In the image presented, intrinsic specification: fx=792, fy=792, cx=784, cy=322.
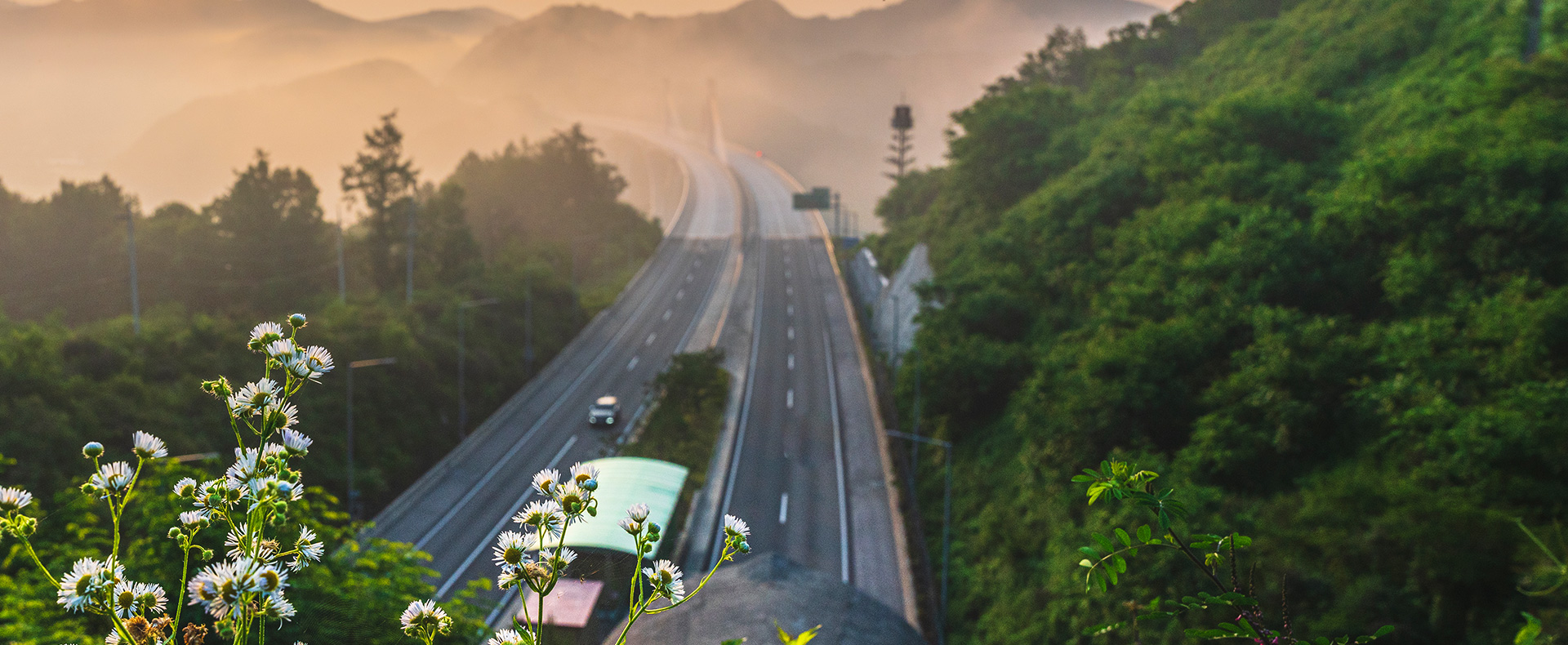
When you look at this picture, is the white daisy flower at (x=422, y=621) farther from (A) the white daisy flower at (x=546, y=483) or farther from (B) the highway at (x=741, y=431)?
(B) the highway at (x=741, y=431)

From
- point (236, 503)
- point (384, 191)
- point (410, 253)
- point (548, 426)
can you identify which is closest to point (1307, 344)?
point (236, 503)

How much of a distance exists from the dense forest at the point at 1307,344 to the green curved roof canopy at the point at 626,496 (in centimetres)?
1275

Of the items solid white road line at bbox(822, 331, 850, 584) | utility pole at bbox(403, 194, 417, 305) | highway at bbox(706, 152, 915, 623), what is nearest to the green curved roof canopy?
highway at bbox(706, 152, 915, 623)

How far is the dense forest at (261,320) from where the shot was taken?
3409cm

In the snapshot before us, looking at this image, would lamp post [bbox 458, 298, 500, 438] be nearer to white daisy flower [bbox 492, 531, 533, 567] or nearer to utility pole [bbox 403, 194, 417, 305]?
utility pole [bbox 403, 194, 417, 305]

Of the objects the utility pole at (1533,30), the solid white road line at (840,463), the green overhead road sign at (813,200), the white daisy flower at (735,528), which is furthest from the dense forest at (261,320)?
the utility pole at (1533,30)

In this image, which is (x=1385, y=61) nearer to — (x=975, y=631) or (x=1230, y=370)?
(x=1230, y=370)

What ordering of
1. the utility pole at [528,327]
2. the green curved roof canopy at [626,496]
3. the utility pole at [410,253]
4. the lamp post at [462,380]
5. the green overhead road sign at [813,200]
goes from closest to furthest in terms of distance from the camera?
the green curved roof canopy at [626,496], the lamp post at [462,380], the utility pole at [410,253], the utility pole at [528,327], the green overhead road sign at [813,200]

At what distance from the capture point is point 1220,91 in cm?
5875

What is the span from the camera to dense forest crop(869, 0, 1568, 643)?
17984mm

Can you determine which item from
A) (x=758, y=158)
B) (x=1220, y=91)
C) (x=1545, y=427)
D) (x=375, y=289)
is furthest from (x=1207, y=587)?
(x=758, y=158)

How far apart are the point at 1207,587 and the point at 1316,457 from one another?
6.22 meters

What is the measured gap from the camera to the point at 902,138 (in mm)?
114500

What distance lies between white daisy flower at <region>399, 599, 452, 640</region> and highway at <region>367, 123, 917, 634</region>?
92.9 ft
